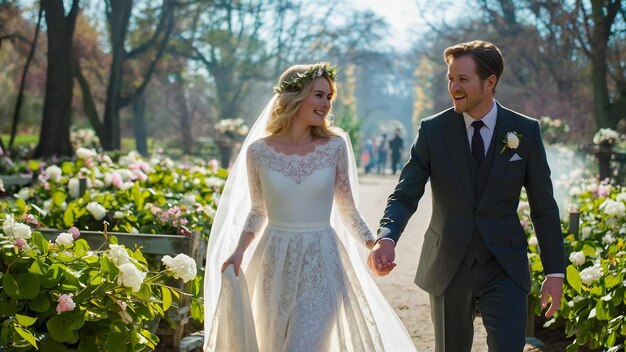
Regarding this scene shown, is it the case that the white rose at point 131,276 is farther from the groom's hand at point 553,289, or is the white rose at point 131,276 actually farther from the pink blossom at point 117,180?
the pink blossom at point 117,180

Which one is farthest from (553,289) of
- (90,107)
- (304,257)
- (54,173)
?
(90,107)

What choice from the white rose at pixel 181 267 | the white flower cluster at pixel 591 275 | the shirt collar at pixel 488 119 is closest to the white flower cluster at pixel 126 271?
the white rose at pixel 181 267

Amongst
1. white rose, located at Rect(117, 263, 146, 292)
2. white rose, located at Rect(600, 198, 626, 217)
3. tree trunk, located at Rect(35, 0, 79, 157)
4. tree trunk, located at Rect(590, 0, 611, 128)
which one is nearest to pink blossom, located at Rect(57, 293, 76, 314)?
white rose, located at Rect(117, 263, 146, 292)

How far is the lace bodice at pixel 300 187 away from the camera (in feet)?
16.3

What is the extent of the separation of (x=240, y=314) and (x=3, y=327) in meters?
1.08

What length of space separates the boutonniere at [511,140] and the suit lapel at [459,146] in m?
0.16

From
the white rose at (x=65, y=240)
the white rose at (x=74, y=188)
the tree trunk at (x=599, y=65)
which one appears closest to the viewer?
the white rose at (x=65, y=240)

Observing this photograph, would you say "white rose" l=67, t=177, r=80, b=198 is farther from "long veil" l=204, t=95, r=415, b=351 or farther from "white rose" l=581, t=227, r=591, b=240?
"white rose" l=581, t=227, r=591, b=240

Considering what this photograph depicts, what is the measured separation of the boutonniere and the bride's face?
1109mm

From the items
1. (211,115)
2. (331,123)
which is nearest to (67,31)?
(331,123)

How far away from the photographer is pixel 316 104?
495 cm

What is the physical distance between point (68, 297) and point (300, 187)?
132 cm

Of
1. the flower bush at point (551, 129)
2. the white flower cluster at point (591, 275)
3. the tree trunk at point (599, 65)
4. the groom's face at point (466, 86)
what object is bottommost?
the white flower cluster at point (591, 275)

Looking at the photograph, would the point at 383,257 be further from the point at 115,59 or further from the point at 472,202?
the point at 115,59
